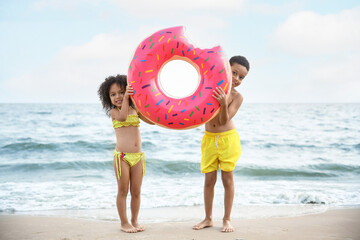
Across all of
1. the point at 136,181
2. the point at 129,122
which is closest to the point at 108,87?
the point at 129,122

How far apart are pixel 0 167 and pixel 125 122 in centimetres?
510

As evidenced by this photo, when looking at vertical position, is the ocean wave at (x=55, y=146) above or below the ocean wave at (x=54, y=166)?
above

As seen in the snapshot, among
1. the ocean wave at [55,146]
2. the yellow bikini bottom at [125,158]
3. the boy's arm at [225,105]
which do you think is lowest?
the ocean wave at [55,146]

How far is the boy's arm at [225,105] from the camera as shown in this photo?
2.87m

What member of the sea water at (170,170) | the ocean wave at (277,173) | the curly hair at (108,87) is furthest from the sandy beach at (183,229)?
the ocean wave at (277,173)

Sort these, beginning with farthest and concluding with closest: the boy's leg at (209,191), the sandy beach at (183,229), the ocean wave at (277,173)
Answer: the ocean wave at (277,173), the boy's leg at (209,191), the sandy beach at (183,229)

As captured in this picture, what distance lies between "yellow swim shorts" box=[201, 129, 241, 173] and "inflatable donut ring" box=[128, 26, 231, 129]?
354mm

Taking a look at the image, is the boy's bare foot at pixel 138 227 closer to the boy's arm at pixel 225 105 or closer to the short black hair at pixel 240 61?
the boy's arm at pixel 225 105

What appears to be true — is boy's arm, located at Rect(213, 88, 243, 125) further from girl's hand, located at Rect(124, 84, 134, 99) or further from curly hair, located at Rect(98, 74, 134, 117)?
curly hair, located at Rect(98, 74, 134, 117)

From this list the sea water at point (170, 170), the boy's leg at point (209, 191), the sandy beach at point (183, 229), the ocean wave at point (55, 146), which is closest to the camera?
the sandy beach at point (183, 229)

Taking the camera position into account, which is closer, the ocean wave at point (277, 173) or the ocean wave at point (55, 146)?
the ocean wave at point (277, 173)

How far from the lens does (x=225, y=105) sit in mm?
2912

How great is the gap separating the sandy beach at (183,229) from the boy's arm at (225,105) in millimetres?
948

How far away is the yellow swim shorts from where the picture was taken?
318cm
